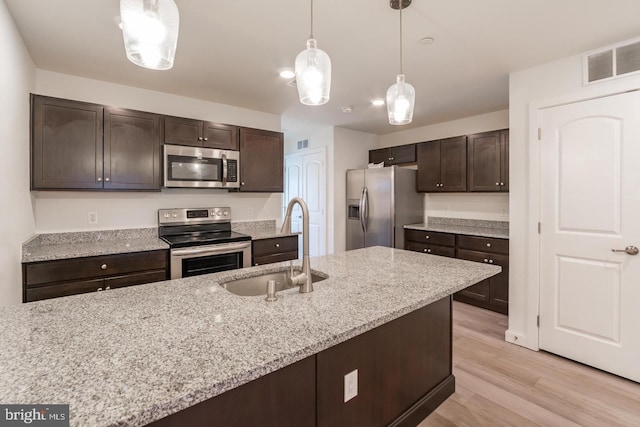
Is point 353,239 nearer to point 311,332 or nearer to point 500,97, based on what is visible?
point 500,97

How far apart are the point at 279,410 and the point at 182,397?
1.65ft

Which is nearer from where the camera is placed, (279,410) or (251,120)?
(279,410)

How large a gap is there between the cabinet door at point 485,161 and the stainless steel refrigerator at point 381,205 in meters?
0.86

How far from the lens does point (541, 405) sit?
1962 mm

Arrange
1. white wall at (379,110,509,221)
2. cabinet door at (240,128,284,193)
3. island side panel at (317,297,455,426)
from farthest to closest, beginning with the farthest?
1. white wall at (379,110,509,221)
2. cabinet door at (240,128,284,193)
3. island side panel at (317,297,455,426)

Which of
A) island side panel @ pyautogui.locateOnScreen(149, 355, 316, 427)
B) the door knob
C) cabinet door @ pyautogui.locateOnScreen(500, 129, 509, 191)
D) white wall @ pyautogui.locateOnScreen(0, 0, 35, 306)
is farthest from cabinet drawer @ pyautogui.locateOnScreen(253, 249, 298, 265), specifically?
the door knob

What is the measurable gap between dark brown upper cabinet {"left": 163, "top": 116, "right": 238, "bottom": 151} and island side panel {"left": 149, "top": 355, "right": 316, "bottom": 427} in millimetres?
2721

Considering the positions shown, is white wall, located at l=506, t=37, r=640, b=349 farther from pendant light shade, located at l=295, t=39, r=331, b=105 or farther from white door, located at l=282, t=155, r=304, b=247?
white door, located at l=282, t=155, r=304, b=247

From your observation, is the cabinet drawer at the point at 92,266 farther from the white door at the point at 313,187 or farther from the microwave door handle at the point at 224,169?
the white door at the point at 313,187

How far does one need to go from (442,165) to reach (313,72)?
→ 3.29m

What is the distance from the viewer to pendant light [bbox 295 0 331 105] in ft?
4.63

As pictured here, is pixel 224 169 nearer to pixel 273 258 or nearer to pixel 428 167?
pixel 273 258

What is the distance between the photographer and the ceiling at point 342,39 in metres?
1.84

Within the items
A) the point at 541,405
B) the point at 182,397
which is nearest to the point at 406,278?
the point at 182,397
